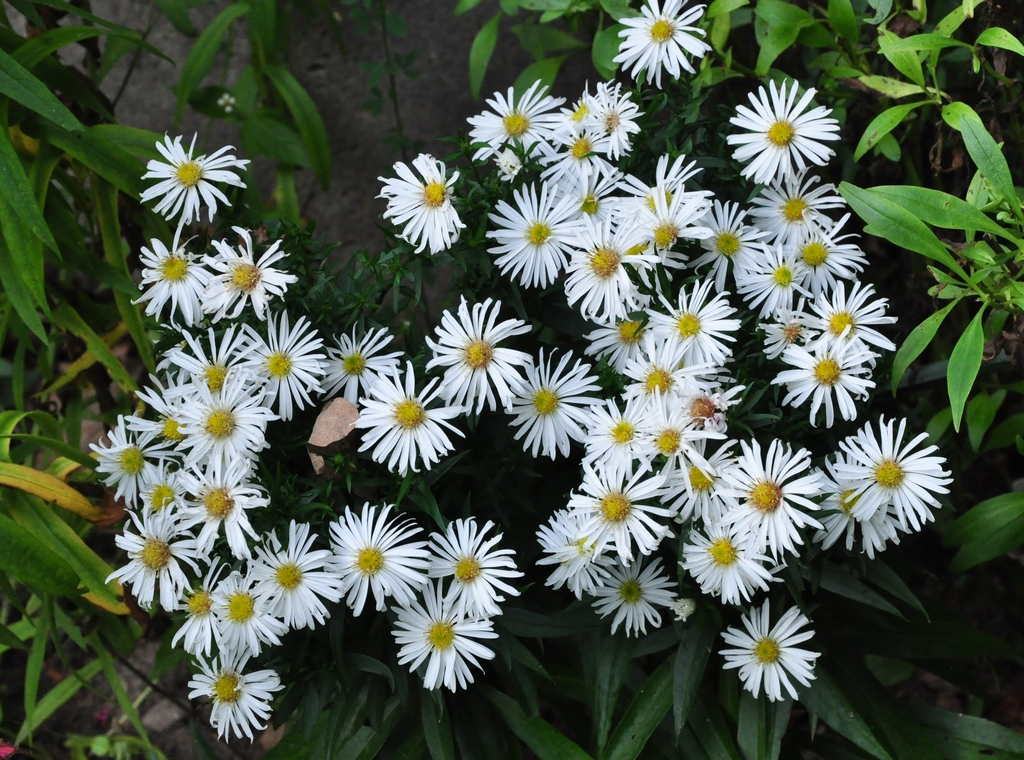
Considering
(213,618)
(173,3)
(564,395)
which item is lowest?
(213,618)

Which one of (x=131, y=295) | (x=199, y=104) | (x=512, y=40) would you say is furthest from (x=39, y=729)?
(x=512, y=40)

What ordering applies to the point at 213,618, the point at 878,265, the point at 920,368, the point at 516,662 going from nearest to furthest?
the point at 213,618 < the point at 516,662 < the point at 920,368 < the point at 878,265

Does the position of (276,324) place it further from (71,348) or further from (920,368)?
(920,368)

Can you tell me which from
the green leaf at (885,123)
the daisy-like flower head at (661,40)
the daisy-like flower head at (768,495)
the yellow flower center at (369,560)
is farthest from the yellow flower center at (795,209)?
the yellow flower center at (369,560)

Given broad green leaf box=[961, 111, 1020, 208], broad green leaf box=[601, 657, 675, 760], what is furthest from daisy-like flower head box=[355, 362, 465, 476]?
broad green leaf box=[961, 111, 1020, 208]

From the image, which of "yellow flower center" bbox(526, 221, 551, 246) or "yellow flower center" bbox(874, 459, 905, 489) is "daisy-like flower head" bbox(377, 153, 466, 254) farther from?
"yellow flower center" bbox(874, 459, 905, 489)

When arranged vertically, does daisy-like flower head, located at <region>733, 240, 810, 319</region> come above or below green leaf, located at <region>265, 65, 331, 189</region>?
below

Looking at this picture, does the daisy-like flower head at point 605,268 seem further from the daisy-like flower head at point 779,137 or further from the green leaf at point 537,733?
the green leaf at point 537,733

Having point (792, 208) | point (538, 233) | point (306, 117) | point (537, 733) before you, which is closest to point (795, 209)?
point (792, 208)
